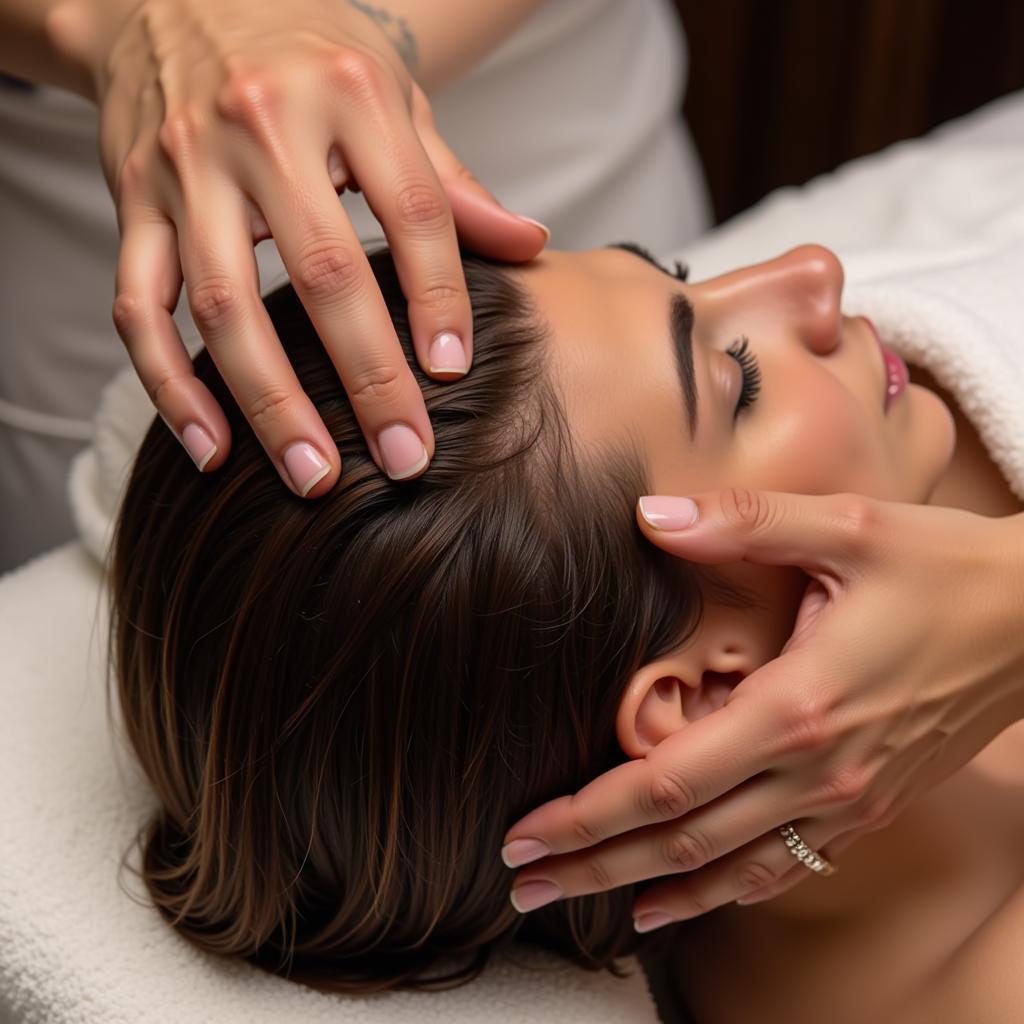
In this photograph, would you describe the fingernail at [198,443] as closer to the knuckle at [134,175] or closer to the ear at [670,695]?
the knuckle at [134,175]

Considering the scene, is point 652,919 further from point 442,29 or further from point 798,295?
point 442,29

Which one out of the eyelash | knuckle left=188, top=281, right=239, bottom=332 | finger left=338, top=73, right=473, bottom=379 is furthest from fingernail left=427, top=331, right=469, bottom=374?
the eyelash

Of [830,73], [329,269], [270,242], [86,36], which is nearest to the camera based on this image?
[329,269]

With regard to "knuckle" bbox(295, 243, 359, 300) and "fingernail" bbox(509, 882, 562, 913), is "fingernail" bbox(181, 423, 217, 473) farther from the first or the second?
"fingernail" bbox(509, 882, 562, 913)

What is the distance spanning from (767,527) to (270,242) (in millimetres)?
673

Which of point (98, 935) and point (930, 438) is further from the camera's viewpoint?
point (930, 438)

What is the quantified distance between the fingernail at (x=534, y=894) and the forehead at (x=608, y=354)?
29cm

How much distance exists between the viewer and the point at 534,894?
81 cm

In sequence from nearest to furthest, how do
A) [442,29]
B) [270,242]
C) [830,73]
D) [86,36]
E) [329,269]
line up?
1. [329,269]
2. [86,36]
3. [442,29]
4. [270,242]
5. [830,73]

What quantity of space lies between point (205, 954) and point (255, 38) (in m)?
0.63

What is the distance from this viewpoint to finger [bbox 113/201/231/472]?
28.9 inches

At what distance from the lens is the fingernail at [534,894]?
806mm

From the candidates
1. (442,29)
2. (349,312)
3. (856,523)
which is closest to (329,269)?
(349,312)

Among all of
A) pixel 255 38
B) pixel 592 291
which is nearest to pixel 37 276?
pixel 255 38
